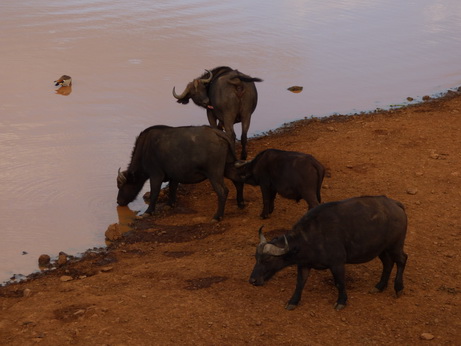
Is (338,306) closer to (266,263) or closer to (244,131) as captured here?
(266,263)

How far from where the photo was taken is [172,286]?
28.7 ft

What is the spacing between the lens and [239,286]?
28.4 feet

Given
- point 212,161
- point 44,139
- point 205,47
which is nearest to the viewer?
point 212,161

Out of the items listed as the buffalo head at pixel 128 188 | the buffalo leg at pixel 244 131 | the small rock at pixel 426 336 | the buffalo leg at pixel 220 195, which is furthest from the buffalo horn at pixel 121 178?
the small rock at pixel 426 336

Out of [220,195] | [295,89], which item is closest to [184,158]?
[220,195]

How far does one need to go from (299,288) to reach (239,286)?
83 centimetres

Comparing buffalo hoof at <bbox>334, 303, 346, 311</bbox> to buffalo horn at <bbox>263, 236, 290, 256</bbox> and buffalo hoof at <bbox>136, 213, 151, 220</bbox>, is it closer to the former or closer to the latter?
buffalo horn at <bbox>263, 236, 290, 256</bbox>

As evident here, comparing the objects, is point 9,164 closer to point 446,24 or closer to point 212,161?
point 212,161

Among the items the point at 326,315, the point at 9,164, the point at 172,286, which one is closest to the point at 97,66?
the point at 9,164

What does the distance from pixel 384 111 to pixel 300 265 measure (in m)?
8.83

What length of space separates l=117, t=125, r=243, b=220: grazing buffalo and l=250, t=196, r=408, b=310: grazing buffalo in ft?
9.76

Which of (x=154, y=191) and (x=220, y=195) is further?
(x=154, y=191)

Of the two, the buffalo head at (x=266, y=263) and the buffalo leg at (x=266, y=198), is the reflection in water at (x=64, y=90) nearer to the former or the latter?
the buffalo leg at (x=266, y=198)

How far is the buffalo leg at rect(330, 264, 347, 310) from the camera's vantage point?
314 inches
